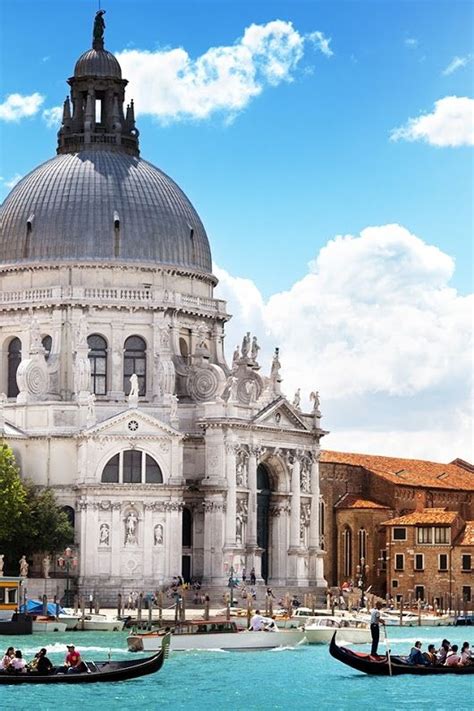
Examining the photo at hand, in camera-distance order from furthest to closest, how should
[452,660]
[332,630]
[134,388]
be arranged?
[134,388], [332,630], [452,660]

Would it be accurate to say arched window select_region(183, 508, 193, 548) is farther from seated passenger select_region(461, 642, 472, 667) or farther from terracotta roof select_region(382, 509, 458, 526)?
seated passenger select_region(461, 642, 472, 667)

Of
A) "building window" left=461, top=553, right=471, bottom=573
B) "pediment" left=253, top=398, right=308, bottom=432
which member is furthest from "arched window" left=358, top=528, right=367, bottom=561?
"pediment" left=253, top=398, right=308, bottom=432

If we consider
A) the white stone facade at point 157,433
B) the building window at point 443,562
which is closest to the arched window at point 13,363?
the white stone facade at point 157,433

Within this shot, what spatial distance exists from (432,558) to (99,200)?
1968 centimetres

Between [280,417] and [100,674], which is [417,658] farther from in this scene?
[280,417]

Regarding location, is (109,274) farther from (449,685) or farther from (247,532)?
(449,685)

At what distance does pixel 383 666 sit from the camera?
53.6 metres

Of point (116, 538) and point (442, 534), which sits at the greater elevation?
point (442, 534)

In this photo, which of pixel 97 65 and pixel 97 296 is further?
pixel 97 65

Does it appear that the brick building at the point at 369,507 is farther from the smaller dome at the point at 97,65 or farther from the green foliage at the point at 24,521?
the smaller dome at the point at 97,65

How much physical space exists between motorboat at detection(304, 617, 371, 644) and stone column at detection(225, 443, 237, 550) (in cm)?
1128

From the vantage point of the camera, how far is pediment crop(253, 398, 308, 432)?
82812 mm

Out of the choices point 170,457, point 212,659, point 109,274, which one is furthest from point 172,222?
point 212,659

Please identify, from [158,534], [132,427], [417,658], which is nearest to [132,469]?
[132,427]
